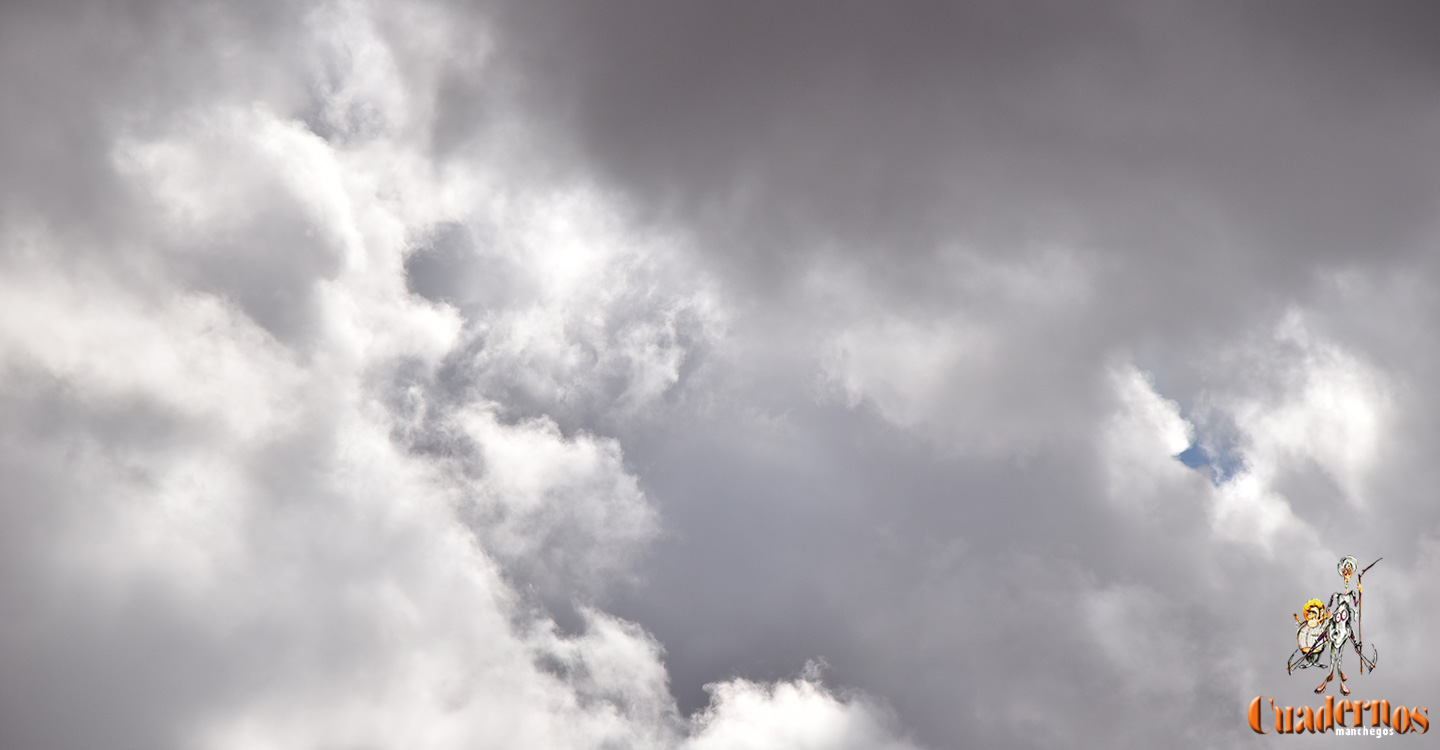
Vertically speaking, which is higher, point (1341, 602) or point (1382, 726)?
point (1341, 602)

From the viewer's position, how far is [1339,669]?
16775cm

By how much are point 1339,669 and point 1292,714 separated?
50.7 feet

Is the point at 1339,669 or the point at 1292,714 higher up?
the point at 1339,669

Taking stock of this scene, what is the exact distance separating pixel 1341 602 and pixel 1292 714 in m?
20.4

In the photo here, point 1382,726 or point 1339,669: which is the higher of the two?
point 1339,669

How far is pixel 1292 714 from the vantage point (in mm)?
159250

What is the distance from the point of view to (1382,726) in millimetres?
156125

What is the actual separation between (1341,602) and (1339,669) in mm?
11231

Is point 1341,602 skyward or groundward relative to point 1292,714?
skyward

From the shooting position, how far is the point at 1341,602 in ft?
545

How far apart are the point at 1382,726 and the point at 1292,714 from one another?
12101mm

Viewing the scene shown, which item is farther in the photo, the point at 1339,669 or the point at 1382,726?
the point at 1339,669
